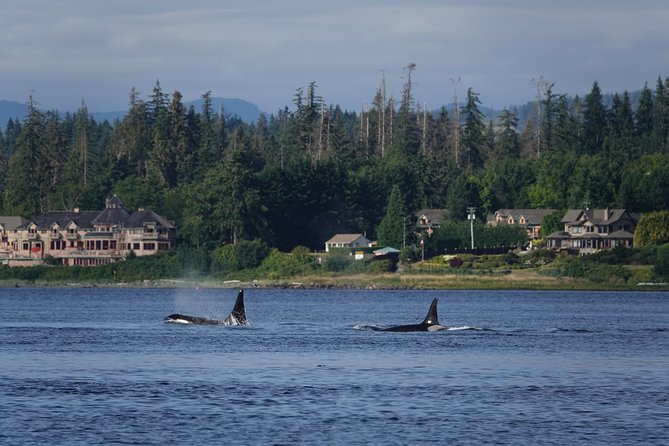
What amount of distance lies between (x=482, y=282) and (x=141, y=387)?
11575cm

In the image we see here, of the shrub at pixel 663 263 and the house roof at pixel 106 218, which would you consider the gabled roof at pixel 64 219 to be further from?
the shrub at pixel 663 263

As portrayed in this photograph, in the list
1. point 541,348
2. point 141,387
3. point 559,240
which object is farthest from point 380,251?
point 141,387

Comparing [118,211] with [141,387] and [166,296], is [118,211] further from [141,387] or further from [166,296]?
[141,387]

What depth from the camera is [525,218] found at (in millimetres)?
194375

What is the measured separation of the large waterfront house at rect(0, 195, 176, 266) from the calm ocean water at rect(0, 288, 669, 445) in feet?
318

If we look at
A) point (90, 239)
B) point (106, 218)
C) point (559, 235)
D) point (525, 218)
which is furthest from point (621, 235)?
point (90, 239)

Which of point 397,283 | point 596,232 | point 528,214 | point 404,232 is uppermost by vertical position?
point 528,214

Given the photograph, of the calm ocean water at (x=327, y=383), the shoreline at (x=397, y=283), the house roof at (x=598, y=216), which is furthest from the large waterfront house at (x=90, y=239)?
the calm ocean water at (x=327, y=383)

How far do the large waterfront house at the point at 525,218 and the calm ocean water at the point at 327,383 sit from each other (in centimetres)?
10712

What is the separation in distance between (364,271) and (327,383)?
124232 millimetres

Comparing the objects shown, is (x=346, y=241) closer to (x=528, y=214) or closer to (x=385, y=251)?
(x=385, y=251)

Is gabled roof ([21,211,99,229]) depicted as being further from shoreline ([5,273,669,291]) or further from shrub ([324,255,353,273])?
shrub ([324,255,353,273])

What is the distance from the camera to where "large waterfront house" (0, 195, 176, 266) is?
185 meters

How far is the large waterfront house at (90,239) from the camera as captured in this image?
185 metres
